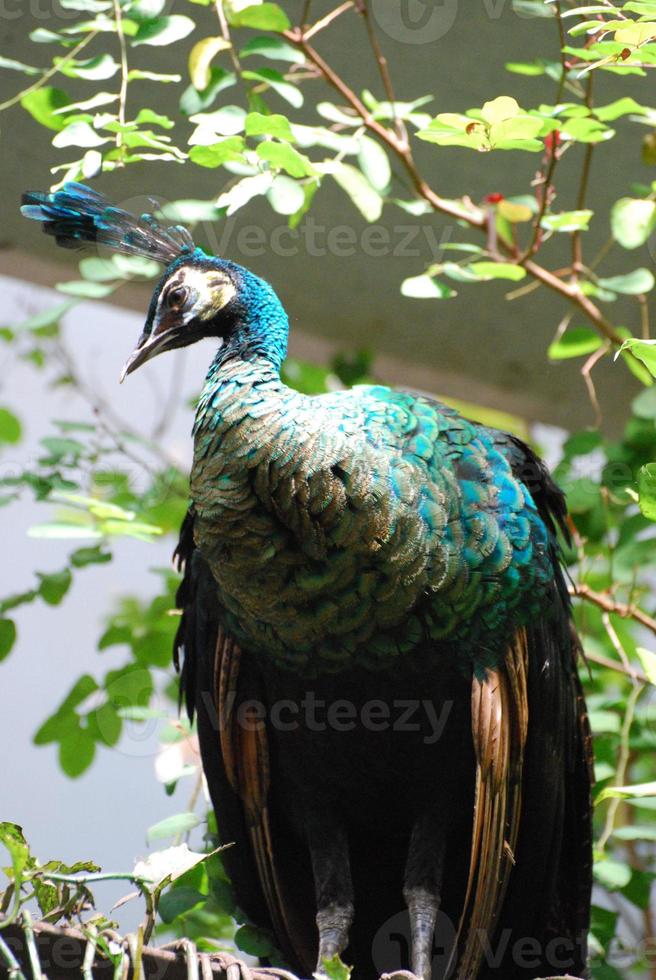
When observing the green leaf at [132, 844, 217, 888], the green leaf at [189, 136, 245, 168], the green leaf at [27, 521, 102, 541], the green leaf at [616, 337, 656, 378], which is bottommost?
the green leaf at [132, 844, 217, 888]

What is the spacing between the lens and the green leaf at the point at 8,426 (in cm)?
287

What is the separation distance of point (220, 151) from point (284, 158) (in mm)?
94

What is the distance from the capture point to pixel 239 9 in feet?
6.66

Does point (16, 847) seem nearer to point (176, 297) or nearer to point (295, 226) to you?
point (176, 297)

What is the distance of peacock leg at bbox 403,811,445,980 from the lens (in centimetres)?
201

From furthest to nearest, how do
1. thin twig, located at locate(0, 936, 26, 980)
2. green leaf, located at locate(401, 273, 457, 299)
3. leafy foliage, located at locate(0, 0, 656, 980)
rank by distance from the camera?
1. green leaf, located at locate(401, 273, 457, 299)
2. leafy foliage, located at locate(0, 0, 656, 980)
3. thin twig, located at locate(0, 936, 26, 980)

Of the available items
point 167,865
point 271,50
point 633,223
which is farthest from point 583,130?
point 167,865

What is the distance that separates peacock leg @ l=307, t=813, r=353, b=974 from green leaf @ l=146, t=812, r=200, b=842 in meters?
0.21

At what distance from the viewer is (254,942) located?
2178mm

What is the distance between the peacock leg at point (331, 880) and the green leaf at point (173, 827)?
21cm

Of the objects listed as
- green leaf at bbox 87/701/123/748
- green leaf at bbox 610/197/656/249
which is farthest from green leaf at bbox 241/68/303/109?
green leaf at bbox 87/701/123/748

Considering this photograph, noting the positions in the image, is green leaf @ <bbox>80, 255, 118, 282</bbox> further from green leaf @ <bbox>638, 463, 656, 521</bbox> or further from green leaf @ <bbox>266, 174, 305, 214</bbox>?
green leaf @ <bbox>638, 463, 656, 521</bbox>

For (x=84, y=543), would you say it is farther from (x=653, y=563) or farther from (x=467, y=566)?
(x=467, y=566)

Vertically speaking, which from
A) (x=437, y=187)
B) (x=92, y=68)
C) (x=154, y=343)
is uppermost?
(x=437, y=187)
